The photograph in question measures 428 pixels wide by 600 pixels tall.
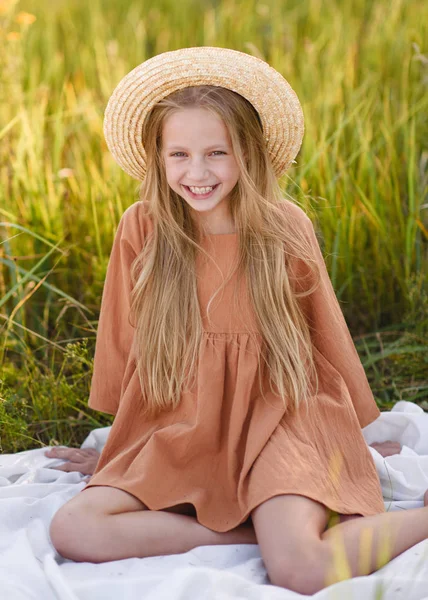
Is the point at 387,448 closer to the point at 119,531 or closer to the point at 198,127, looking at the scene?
the point at 119,531

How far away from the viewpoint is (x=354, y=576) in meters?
1.82

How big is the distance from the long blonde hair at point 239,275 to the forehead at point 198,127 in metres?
0.03

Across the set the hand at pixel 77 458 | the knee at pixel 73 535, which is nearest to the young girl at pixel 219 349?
the knee at pixel 73 535

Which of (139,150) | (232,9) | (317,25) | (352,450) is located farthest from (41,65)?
(352,450)

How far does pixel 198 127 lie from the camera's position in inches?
79.7

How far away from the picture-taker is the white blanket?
1.72m

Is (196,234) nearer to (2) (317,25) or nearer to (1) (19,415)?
(1) (19,415)

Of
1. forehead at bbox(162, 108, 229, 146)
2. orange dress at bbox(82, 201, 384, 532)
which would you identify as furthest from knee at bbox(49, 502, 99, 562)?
forehead at bbox(162, 108, 229, 146)

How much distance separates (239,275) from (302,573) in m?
0.71

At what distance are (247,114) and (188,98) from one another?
143 mm

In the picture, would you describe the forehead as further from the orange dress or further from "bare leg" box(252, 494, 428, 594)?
"bare leg" box(252, 494, 428, 594)

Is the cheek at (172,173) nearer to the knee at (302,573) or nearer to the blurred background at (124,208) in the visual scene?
the blurred background at (124,208)

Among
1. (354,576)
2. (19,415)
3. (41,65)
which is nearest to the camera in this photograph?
(354,576)

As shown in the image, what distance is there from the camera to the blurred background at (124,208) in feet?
8.67
